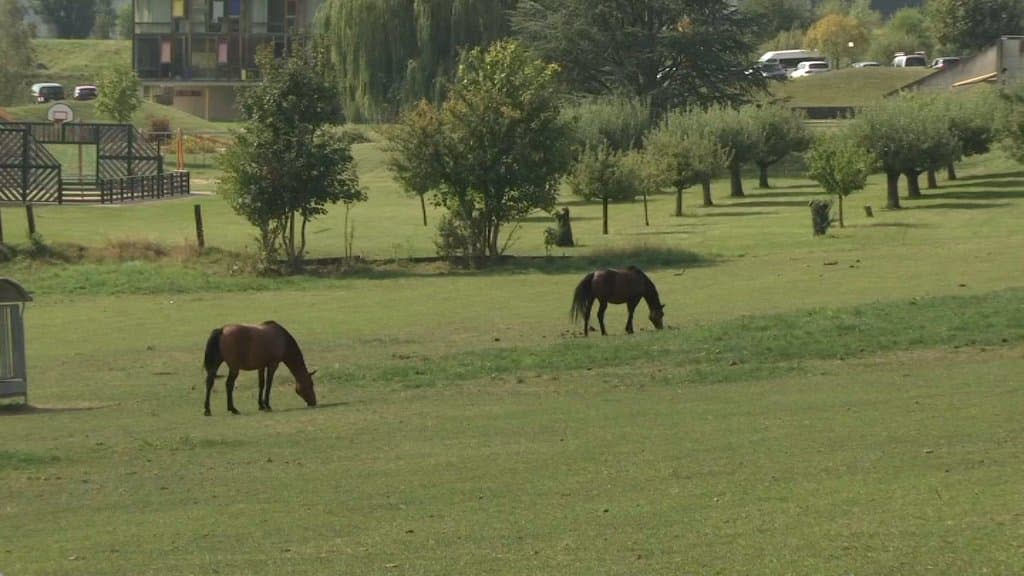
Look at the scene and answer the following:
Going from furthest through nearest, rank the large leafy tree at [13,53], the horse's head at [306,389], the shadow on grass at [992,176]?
1. the large leafy tree at [13,53]
2. the shadow on grass at [992,176]
3. the horse's head at [306,389]

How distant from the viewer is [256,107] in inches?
1971

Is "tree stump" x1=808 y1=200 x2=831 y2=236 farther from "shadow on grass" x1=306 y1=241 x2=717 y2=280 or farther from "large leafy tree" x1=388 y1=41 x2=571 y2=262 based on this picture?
"large leafy tree" x1=388 y1=41 x2=571 y2=262

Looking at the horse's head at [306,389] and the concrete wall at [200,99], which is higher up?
the concrete wall at [200,99]

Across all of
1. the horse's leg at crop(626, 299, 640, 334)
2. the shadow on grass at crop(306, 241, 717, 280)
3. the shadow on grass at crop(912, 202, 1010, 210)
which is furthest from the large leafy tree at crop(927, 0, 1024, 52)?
the horse's leg at crop(626, 299, 640, 334)

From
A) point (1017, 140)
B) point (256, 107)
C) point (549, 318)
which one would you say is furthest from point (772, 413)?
point (1017, 140)

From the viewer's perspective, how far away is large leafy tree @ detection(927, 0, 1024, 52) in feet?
458

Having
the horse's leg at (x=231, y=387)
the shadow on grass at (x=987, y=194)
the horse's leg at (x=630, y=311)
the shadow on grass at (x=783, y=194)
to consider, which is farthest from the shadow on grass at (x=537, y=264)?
the shadow on grass at (x=783, y=194)

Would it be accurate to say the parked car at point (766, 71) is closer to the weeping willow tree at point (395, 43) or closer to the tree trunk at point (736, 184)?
the weeping willow tree at point (395, 43)

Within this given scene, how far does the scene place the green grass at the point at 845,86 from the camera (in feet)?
374

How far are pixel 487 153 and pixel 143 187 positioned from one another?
2778 centimetres

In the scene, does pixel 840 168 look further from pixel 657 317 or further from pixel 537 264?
pixel 657 317

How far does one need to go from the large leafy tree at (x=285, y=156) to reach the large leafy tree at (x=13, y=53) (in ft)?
304

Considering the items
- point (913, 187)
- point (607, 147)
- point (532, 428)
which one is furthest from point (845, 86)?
point (532, 428)

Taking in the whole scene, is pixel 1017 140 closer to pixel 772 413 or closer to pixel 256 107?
pixel 256 107
